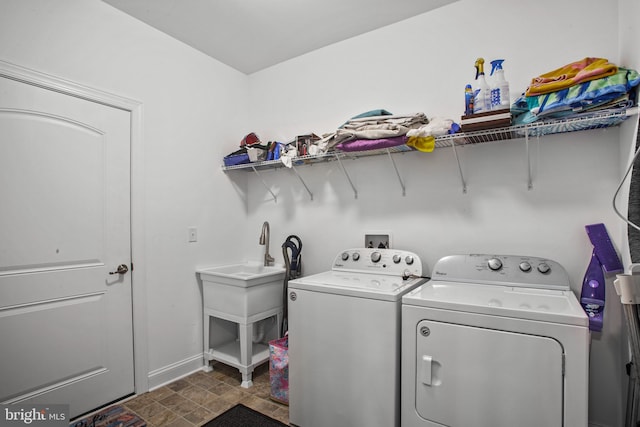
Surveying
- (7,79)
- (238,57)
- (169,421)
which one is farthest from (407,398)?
(238,57)

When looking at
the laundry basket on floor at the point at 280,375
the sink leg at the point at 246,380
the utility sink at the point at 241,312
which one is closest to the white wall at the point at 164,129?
the utility sink at the point at 241,312

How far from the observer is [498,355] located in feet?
4.24

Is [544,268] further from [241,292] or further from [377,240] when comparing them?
[241,292]

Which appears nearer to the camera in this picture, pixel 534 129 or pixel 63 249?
pixel 534 129

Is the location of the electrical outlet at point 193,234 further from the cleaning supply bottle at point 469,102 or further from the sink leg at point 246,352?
the cleaning supply bottle at point 469,102

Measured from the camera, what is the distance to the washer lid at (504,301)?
1226mm

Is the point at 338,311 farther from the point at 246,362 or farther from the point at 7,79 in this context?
the point at 7,79

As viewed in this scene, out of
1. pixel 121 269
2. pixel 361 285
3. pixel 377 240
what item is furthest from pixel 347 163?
pixel 121 269

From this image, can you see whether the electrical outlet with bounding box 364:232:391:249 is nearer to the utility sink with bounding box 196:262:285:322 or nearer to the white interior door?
the utility sink with bounding box 196:262:285:322

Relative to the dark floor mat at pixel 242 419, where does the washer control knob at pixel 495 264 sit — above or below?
above

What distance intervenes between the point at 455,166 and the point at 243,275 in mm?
1773

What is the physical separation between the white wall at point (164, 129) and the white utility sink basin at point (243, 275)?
106 mm

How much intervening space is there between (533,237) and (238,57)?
2628mm
